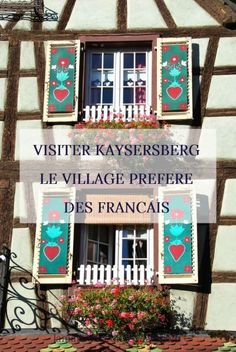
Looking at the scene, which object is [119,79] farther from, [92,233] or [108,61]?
[92,233]

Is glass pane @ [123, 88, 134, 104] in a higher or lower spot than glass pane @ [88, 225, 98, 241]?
higher

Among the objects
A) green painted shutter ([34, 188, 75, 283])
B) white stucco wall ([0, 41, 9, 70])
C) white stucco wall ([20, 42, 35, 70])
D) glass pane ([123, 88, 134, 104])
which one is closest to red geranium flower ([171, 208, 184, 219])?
green painted shutter ([34, 188, 75, 283])

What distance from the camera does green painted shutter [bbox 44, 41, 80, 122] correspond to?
30.2ft

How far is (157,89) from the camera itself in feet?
30.4

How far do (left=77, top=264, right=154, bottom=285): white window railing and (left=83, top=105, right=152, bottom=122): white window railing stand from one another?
2.10m

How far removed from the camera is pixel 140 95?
9.60 m

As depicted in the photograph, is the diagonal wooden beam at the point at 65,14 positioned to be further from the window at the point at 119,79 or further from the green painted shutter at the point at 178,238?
the green painted shutter at the point at 178,238

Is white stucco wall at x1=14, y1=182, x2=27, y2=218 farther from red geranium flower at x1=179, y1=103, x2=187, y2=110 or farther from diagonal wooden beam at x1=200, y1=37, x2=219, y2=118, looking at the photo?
diagonal wooden beam at x1=200, y1=37, x2=219, y2=118

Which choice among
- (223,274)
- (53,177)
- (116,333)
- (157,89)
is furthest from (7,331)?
(157,89)

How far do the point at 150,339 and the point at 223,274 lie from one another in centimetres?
125

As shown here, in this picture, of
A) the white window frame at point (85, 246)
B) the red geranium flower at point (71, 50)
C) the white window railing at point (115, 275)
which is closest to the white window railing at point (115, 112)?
the red geranium flower at point (71, 50)

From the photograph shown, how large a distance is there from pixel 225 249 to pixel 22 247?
2.61m

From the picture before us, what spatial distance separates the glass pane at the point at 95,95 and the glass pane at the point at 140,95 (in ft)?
1.78

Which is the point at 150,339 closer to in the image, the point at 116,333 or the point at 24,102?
the point at 116,333
